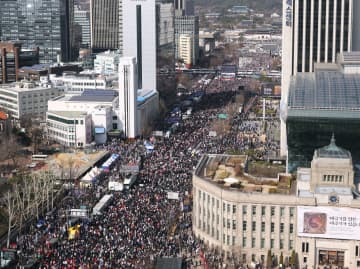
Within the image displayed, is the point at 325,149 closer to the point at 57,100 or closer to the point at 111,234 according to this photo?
the point at 111,234

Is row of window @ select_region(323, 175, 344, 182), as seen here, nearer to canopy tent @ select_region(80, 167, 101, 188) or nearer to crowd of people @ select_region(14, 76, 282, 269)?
crowd of people @ select_region(14, 76, 282, 269)

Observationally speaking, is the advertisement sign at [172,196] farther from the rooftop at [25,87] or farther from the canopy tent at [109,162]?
the rooftop at [25,87]

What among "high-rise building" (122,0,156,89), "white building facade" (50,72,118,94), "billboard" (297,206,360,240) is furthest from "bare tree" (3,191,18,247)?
"high-rise building" (122,0,156,89)

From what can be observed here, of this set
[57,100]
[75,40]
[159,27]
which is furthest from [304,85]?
[75,40]

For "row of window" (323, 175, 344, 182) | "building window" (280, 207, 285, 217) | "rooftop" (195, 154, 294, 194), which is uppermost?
"row of window" (323, 175, 344, 182)

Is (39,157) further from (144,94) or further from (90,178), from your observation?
(144,94)

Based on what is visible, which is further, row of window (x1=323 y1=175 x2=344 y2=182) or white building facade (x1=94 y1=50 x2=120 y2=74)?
white building facade (x1=94 y1=50 x2=120 y2=74)
